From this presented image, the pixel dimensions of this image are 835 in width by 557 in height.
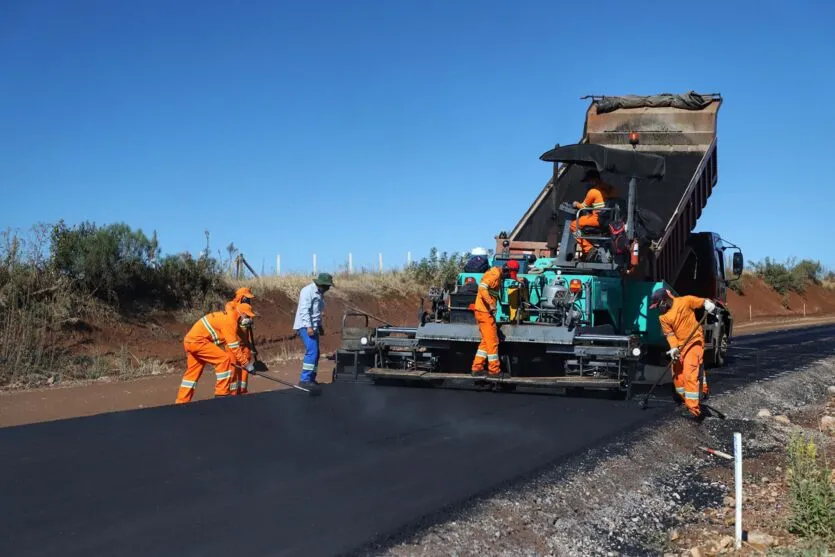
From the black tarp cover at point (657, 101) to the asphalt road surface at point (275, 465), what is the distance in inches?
274

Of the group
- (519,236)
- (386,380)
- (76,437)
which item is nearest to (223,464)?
(76,437)

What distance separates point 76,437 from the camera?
7379mm

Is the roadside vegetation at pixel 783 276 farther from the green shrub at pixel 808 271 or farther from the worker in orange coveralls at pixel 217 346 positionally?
the worker in orange coveralls at pixel 217 346

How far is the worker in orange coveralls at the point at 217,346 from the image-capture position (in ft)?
32.8

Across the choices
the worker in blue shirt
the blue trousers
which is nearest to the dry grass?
the worker in blue shirt

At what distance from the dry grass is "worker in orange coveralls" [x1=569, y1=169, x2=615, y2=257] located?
12.3 metres

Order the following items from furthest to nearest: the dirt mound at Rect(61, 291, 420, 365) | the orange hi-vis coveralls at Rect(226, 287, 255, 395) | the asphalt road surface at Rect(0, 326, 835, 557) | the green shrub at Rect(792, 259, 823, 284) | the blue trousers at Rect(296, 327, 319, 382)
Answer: the green shrub at Rect(792, 259, 823, 284) → the dirt mound at Rect(61, 291, 420, 365) → the blue trousers at Rect(296, 327, 319, 382) → the orange hi-vis coveralls at Rect(226, 287, 255, 395) → the asphalt road surface at Rect(0, 326, 835, 557)

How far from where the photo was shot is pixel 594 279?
424 inches

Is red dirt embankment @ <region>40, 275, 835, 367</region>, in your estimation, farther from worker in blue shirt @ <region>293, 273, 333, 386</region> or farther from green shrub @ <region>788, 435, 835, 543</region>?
green shrub @ <region>788, 435, 835, 543</region>

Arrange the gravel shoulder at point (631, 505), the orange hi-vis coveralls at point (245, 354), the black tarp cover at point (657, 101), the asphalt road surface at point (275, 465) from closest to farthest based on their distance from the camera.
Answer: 1. the asphalt road surface at point (275, 465)
2. the gravel shoulder at point (631, 505)
3. the orange hi-vis coveralls at point (245, 354)
4. the black tarp cover at point (657, 101)

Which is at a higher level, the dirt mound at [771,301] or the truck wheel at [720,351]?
the dirt mound at [771,301]

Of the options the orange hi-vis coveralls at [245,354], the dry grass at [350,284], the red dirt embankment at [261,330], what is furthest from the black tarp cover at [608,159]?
the dry grass at [350,284]

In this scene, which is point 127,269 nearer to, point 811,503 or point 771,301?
point 811,503

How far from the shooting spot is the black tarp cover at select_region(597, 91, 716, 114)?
48.4ft
